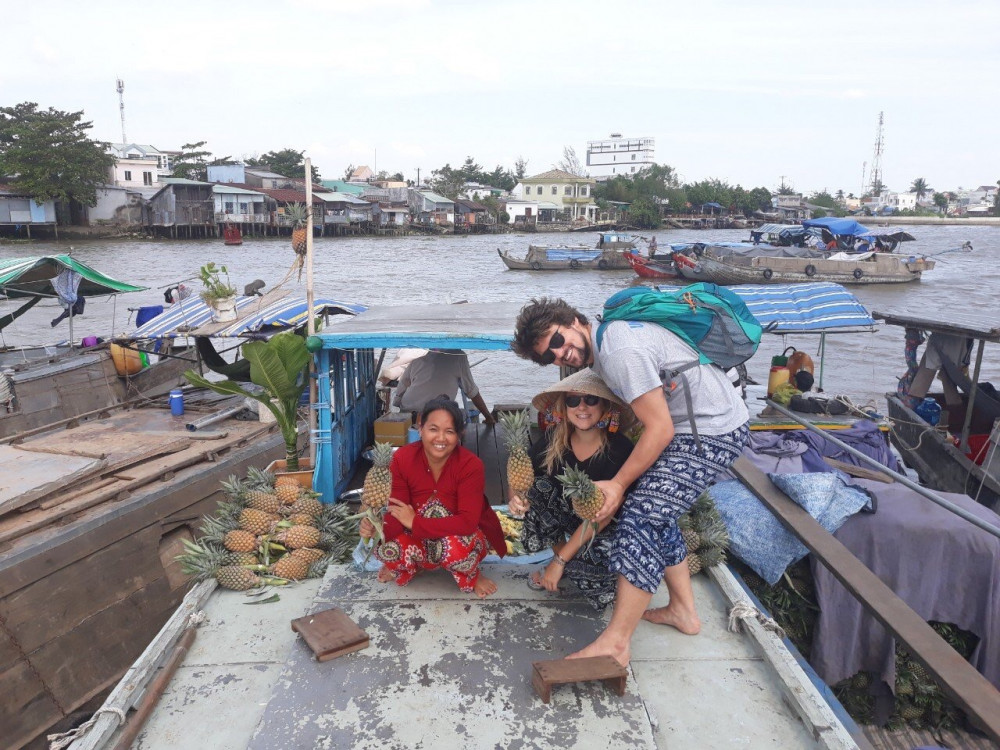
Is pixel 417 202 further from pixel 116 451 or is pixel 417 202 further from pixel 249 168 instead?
pixel 116 451

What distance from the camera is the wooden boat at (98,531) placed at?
16.0ft

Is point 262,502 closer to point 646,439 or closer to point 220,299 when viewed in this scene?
point 646,439

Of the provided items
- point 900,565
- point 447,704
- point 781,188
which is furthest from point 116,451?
point 781,188

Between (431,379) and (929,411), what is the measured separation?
5557mm

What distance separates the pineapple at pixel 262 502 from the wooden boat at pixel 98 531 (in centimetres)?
189

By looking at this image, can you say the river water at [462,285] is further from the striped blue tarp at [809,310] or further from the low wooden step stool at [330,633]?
the low wooden step stool at [330,633]

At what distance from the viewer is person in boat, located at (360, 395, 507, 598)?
328 cm

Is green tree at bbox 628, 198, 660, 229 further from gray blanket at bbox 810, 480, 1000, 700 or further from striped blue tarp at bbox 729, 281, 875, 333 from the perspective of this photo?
gray blanket at bbox 810, 480, 1000, 700

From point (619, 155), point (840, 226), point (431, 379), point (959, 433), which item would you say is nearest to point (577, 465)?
point (431, 379)

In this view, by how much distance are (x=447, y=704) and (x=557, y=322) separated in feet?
4.82

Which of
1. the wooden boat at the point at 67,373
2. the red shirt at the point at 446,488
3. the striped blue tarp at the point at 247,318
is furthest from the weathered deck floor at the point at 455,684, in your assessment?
the wooden boat at the point at 67,373

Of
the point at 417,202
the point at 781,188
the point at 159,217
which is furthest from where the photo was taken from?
the point at 781,188

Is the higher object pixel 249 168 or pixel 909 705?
pixel 249 168

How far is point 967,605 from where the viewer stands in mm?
4395
